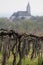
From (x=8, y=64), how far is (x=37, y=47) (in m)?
7.05

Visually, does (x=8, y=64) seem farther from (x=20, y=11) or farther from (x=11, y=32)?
(x=20, y=11)

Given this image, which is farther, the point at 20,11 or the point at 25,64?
the point at 20,11

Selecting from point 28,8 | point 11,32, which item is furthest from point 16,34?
point 28,8

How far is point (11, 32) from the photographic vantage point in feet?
38.0

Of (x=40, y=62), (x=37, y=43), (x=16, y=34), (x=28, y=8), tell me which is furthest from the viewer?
(x=28, y=8)

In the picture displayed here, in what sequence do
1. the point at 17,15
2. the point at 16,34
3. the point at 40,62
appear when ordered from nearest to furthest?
the point at 16,34 → the point at 40,62 → the point at 17,15

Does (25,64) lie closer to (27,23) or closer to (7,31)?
(7,31)

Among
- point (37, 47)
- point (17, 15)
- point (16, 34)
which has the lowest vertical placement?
point (17, 15)

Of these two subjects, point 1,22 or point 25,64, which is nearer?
point 25,64

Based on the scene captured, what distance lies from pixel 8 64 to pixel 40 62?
2685mm

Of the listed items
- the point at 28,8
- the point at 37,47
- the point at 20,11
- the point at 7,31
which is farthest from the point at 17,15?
the point at 7,31

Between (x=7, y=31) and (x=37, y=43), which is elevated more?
(x=7, y=31)

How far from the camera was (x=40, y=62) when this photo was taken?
59.9 feet

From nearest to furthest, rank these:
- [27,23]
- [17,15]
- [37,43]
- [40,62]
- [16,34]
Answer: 1. [16,34]
2. [40,62]
3. [37,43]
4. [27,23]
5. [17,15]
